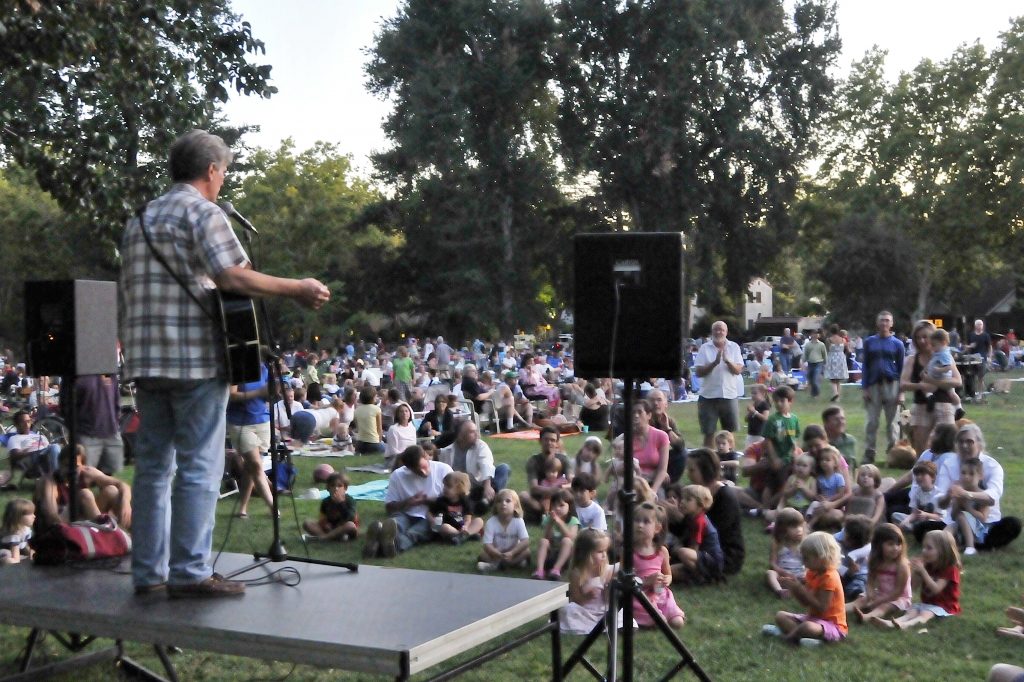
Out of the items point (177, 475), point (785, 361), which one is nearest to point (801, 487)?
point (177, 475)

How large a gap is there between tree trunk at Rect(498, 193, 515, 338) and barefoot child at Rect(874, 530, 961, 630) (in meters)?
35.7

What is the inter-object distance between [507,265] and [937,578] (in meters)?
36.0

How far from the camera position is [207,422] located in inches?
158

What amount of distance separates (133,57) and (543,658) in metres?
7.45

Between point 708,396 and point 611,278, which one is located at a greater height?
point 611,278

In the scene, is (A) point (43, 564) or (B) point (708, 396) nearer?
(A) point (43, 564)

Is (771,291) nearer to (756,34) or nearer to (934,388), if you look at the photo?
(756,34)

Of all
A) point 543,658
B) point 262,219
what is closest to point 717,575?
point 543,658

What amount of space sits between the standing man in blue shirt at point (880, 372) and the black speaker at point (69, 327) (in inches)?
336

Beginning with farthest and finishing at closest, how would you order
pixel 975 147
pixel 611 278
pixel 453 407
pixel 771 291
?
pixel 771 291
pixel 975 147
pixel 453 407
pixel 611 278

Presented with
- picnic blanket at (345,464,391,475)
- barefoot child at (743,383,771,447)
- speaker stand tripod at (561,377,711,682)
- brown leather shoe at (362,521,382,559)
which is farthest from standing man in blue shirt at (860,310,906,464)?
speaker stand tripod at (561,377,711,682)

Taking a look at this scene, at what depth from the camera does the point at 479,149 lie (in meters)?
41.7

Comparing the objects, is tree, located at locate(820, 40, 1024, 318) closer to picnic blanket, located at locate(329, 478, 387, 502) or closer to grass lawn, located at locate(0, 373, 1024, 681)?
picnic blanket, located at locate(329, 478, 387, 502)

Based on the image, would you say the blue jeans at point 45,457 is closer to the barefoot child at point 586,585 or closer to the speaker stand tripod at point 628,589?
the barefoot child at point 586,585
